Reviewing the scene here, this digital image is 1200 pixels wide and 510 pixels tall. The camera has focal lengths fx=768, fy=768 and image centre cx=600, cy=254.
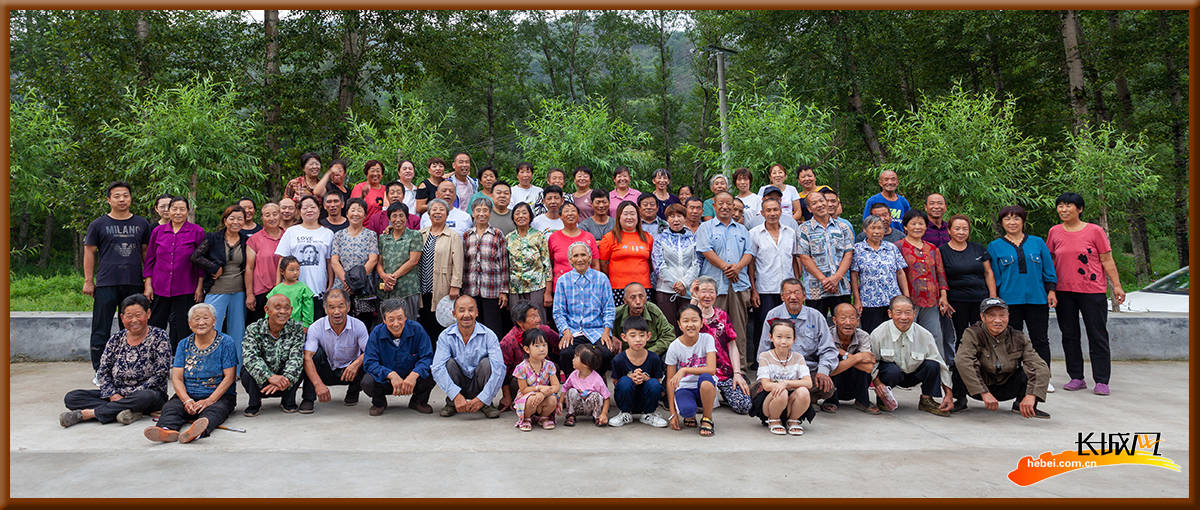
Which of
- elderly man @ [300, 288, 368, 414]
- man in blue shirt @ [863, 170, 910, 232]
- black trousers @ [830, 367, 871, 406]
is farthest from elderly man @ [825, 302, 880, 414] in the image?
elderly man @ [300, 288, 368, 414]

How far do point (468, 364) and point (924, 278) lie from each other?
392cm

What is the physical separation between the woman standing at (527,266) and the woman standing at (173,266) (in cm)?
270

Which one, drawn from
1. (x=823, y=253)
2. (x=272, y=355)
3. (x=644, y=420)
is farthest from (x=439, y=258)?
(x=823, y=253)

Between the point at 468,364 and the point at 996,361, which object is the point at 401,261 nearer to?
the point at 468,364

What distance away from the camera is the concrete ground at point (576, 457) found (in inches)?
151

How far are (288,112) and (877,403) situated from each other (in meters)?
15.1

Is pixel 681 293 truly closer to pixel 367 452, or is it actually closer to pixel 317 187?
pixel 367 452

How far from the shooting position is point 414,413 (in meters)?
5.93

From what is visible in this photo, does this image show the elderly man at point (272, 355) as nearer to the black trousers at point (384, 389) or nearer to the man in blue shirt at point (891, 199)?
the black trousers at point (384, 389)

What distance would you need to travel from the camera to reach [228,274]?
6.75 m

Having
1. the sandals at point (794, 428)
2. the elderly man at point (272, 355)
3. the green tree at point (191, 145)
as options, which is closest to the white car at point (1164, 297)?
the sandals at point (794, 428)

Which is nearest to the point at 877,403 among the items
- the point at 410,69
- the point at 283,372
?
the point at 283,372

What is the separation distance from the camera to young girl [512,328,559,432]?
5336mm

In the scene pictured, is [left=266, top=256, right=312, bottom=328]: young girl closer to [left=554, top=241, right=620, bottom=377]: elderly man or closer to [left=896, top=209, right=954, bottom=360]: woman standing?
[left=554, top=241, right=620, bottom=377]: elderly man
